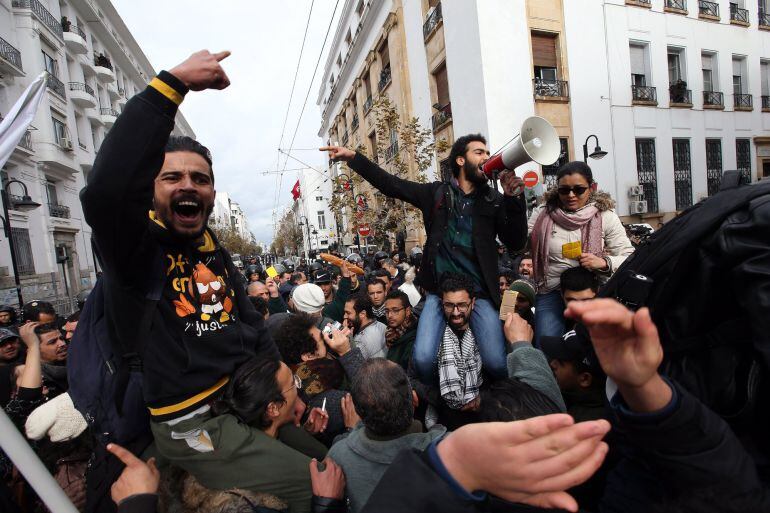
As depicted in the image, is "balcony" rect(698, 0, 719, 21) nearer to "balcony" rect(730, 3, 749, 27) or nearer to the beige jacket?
"balcony" rect(730, 3, 749, 27)

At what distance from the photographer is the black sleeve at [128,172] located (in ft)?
4.04

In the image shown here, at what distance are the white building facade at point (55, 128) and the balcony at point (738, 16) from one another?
27485mm

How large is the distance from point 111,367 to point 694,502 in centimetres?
180

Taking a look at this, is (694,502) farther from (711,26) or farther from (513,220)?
(711,26)

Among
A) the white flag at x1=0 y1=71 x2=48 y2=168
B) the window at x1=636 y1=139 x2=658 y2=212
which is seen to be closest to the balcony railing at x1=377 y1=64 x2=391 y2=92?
the window at x1=636 y1=139 x2=658 y2=212

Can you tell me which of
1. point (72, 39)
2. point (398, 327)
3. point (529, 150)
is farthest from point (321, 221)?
point (529, 150)

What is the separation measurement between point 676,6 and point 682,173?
6166 millimetres

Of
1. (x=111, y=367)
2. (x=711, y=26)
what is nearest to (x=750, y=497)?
(x=111, y=367)

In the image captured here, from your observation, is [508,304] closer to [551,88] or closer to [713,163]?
[551,88]

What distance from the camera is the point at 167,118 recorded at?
1.32 m

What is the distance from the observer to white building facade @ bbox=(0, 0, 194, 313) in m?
19.0

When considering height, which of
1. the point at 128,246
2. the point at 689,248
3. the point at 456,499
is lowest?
the point at 456,499

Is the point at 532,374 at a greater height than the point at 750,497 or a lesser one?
lesser

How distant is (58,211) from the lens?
74.1ft
